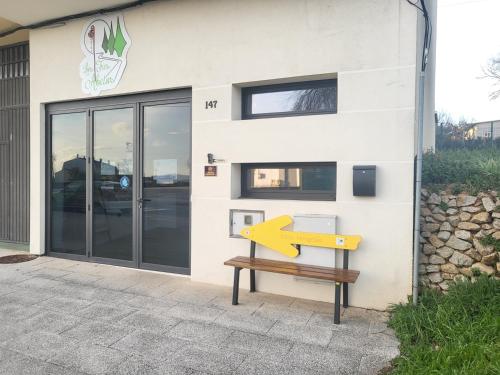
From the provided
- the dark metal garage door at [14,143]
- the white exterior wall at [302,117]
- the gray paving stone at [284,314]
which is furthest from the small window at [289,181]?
the dark metal garage door at [14,143]

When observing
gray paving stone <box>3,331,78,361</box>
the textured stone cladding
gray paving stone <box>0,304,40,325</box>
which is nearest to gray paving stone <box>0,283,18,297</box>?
gray paving stone <box>0,304,40,325</box>

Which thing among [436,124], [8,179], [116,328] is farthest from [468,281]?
[8,179]

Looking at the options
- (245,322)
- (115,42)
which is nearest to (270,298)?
(245,322)

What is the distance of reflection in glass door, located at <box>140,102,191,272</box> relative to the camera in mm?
5152

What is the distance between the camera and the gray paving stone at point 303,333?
3.25 metres

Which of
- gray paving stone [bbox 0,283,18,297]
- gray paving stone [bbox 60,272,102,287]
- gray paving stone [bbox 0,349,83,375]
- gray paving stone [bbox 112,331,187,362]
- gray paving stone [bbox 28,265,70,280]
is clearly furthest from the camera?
gray paving stone [bbox 28,265,70,280]

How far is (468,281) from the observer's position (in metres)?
3.70

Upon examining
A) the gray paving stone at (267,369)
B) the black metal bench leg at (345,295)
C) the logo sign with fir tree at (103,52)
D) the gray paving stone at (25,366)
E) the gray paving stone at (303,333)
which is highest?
the logo sign with fir tree at (103,52)

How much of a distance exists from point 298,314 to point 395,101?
96.2 inches

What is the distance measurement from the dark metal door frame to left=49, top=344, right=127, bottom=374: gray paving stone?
2111 millimetres

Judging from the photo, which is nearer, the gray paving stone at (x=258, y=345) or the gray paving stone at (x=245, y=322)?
the gray paving stone at (x=258, y=345)

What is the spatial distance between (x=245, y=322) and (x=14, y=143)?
18.8ft

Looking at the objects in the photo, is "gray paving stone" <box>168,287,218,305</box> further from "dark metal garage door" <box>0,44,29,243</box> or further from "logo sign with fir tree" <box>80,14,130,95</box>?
"dark metal garage door" <box>0,44,29,243</box>

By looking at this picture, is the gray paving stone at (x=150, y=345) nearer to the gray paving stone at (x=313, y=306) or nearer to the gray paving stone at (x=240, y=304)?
the gray paving stone at (x=240, y=304)
